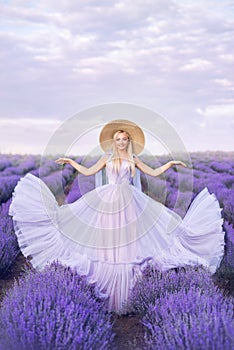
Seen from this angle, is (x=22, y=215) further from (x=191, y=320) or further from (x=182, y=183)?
(x=182, y=183)

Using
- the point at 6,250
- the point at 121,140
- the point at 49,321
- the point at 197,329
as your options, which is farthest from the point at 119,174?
the point at 197,329

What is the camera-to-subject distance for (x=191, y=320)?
2.99 meters

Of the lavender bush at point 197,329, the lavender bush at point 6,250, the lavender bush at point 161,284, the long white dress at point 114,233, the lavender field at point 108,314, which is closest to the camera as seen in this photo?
the lavender bush at point 197,329

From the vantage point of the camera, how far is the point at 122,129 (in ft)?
15.6

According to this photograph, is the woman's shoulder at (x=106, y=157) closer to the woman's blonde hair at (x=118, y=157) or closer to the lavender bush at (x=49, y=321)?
the woman's blonde hair at (x=118, y=157)

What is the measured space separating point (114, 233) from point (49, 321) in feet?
5.02

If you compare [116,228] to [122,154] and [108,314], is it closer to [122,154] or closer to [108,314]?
[122,154]

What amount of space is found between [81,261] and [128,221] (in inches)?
18.7

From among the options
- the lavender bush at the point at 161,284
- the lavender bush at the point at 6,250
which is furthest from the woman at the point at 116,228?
the lavender bush at the point at 6,250

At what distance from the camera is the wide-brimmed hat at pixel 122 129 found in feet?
15.6

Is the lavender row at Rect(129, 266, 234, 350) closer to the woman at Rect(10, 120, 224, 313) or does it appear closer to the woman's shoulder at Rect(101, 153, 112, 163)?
the woman at Rect(10, 120, 224, 313)

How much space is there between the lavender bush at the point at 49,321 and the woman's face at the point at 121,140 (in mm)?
1323

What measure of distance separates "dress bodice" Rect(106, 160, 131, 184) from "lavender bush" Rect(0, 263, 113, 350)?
1125 millimetres

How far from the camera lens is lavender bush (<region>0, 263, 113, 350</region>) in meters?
2.99
